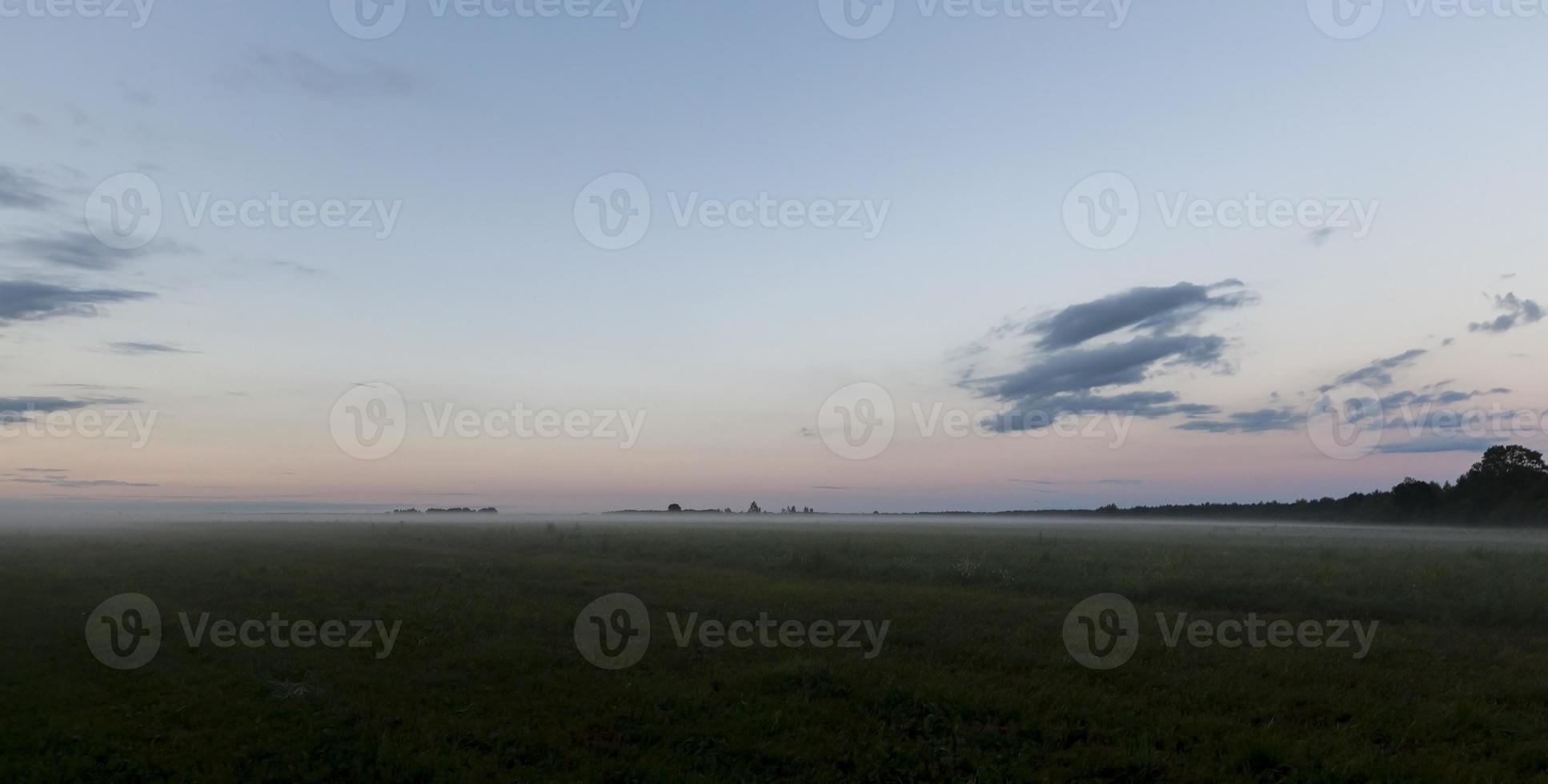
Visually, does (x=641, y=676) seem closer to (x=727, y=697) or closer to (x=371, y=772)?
(x=727, y=697)

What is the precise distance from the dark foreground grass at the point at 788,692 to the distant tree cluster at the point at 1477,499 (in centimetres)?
8736

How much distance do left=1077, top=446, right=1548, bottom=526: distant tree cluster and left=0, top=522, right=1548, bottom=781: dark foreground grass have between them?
87356mm

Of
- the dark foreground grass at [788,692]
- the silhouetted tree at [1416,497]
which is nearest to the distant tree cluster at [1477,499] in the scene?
the silhouetted tree at [1416,497]

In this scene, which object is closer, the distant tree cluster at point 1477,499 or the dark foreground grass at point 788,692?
the dark foreground grass at point 788,692

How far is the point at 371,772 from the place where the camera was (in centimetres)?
1037

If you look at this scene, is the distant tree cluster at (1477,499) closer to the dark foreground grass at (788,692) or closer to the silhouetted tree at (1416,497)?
the silhouetted tree at (1416,497)

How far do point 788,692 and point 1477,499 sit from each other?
11938cm

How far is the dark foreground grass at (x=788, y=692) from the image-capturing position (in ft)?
35.4

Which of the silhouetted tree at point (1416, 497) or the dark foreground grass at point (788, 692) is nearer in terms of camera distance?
the dark foreground grass at point (788, 692)

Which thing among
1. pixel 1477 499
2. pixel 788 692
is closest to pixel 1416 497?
pixel 1477 499

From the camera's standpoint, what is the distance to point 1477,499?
97.8 meters

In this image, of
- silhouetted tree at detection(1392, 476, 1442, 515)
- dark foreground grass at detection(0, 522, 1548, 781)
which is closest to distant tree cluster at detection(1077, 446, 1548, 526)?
silhouetted tree at detection(1392, 476, 1442, 515)

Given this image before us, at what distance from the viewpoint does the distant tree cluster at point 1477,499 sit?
89.6m

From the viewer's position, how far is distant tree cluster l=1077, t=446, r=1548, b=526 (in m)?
89.6
